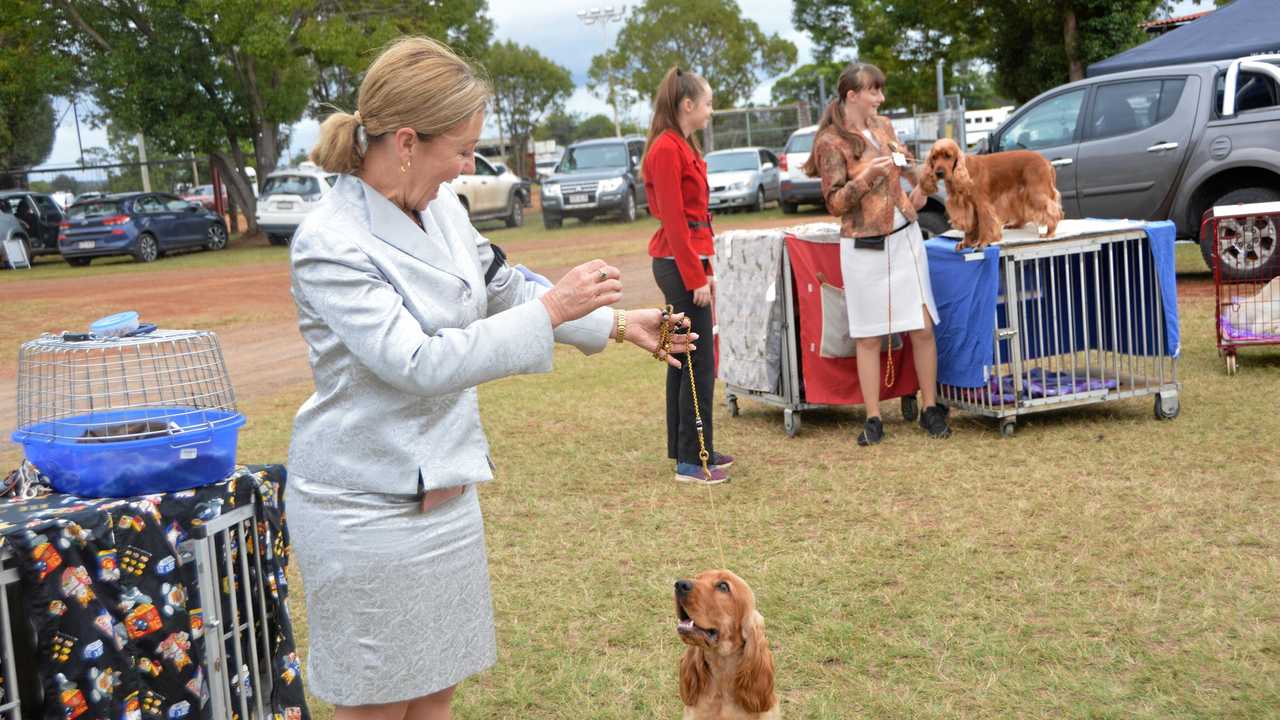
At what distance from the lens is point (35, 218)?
86.1 ft

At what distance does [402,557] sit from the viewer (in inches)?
92.4

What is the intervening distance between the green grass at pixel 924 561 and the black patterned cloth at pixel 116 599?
112 centimetres

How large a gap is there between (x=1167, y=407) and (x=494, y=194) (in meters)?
22.5

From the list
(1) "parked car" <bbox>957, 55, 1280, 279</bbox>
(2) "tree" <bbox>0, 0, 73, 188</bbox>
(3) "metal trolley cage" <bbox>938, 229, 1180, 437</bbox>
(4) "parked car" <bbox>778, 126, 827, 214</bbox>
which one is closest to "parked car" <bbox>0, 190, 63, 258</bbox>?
(2) "tree" <bbox>0, 0, 73, 188</bbox>

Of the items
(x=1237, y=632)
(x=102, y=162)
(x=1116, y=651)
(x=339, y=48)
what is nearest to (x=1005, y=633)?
(x=1116, y=651)

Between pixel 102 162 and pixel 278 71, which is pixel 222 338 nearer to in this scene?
pixel 278 71

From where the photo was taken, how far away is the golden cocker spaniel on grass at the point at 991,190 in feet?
20.2

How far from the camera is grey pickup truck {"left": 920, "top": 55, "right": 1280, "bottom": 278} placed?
10.4 m

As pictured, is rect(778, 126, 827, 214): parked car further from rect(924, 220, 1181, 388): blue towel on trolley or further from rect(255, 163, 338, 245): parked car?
rect(924, 220, 1181, 388): blue towel on trolley

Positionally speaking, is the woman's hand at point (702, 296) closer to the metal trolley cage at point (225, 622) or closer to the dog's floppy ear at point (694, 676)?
the dog's floppy ear at point (694, 676)

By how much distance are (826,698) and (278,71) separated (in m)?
28.7

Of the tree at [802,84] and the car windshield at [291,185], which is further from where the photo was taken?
the tree at [802,84]

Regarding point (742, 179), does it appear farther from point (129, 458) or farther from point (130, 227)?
point (129, 458)

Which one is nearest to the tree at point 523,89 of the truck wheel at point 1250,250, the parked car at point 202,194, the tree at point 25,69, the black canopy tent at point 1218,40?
the parked car at point 202,194
